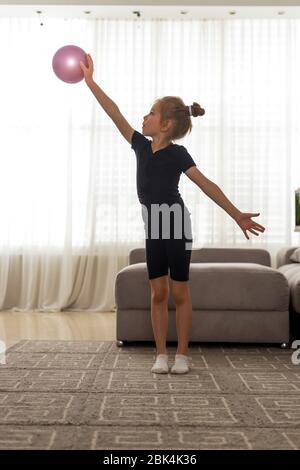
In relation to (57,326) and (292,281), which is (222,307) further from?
(57,326)

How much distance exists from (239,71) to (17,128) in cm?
205

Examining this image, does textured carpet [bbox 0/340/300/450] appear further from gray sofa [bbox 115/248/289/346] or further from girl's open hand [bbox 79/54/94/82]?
Answer: girl's open hand [bbox 79/54/94/82]

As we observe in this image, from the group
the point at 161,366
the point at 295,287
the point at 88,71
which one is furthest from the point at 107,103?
the point at 295,287

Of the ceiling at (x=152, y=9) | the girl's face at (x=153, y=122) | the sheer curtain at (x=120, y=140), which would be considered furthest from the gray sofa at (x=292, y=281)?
the ceiling at (x=152, y=9)

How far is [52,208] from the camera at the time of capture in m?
5.21

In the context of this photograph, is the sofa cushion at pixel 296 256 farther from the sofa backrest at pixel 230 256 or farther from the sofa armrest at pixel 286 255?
the sofa backrest at pixel 230 256

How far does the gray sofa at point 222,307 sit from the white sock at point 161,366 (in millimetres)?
585

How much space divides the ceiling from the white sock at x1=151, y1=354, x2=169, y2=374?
11.2 ft

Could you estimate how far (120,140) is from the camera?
5242mm

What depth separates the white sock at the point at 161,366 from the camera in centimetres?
250

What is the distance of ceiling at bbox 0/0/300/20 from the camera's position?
4.93m

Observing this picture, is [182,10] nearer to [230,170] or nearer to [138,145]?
[230,170]

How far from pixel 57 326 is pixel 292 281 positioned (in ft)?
5.78

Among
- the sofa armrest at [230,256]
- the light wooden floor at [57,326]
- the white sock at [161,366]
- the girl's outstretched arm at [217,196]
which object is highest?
the girl's outstretched arm at [217,196]
